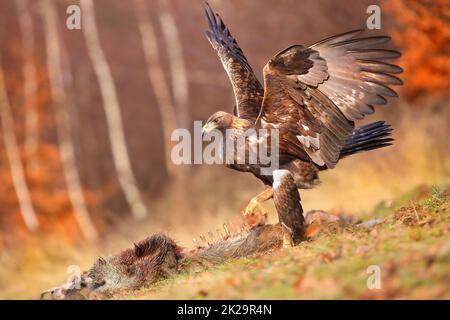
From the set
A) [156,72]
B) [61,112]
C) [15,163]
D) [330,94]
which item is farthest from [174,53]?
[330,94]

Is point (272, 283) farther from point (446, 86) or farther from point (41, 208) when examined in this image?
point (41, 208)

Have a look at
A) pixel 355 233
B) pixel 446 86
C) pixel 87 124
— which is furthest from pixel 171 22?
pixel 355 233

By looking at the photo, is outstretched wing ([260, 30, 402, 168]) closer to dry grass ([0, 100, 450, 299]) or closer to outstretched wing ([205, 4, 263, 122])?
outstretched wing ([205, 4, 263, 122])

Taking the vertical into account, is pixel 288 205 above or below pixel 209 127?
below

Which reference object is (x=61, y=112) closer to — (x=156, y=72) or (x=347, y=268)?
(x=156, y=72)

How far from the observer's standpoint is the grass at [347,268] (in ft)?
17.2

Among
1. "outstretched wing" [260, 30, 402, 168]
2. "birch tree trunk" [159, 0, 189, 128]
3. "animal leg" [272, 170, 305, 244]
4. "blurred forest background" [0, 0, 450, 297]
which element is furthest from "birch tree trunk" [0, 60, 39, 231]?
"outstretched wing" [260, 30, 402, 168]

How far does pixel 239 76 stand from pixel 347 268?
3135mm

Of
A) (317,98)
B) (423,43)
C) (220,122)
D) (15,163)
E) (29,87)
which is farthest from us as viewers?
(29,87)

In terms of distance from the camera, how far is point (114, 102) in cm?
1930

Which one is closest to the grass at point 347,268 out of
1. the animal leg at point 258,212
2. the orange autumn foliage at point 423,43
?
the animal leg at point 258,212

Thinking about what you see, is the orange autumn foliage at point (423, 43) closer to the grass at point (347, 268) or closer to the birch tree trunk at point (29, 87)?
the grass at point (347, 268)
